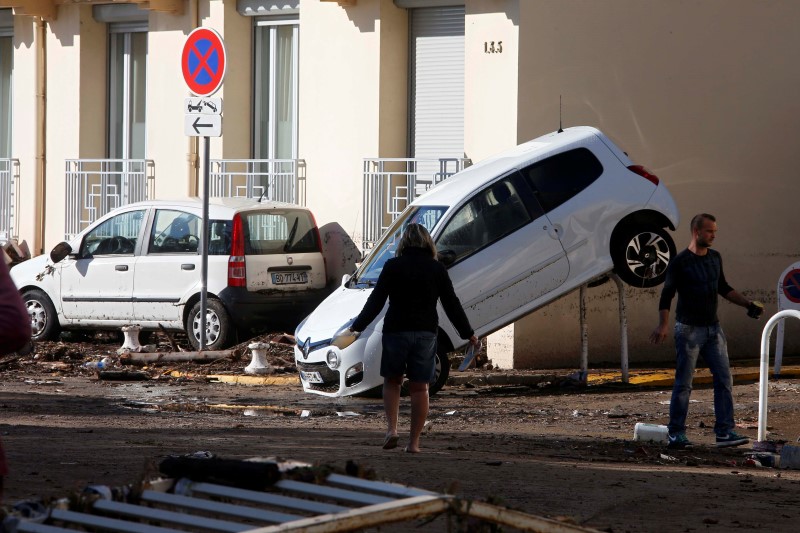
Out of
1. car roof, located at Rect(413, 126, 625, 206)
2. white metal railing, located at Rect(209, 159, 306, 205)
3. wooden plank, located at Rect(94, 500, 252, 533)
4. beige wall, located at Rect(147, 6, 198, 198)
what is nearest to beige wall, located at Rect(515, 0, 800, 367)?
car roof, located at Rect(413, 126, 625, 206)

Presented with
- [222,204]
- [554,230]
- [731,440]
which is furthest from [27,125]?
[731,440]

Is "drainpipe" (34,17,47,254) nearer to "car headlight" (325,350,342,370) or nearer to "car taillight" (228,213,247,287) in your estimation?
"car taillight" (228,213,247,287)

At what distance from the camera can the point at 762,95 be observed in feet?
56.5

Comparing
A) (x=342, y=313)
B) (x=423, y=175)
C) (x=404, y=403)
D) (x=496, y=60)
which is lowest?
(x=404, y=403)

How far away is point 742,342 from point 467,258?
15.8 feet

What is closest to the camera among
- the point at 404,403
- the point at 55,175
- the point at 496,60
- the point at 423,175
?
the point at 404,403

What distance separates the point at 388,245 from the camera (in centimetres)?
1488

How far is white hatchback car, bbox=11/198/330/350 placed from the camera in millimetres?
17109

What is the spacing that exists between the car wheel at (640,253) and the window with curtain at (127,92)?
9822 millimetres

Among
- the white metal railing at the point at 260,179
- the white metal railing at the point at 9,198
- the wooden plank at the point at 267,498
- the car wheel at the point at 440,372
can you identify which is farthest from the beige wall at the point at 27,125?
the wooden plank at the point at 267,498

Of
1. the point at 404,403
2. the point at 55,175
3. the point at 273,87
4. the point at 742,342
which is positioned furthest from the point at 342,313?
the point at 55,175

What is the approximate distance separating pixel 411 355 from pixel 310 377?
4002 millimetres

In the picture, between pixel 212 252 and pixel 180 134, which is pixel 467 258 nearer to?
pixel 212 252

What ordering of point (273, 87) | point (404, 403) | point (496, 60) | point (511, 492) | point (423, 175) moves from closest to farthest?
point (511, 492)
point (404, 403)
point (496, 60)
point (423, 175)
point (273, 87)
